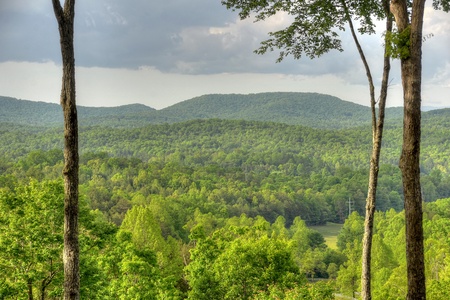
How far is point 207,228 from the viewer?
57594mm

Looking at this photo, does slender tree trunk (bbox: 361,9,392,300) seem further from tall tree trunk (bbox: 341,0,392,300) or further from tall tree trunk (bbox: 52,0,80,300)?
tall tree trunk (bbox: 52,0,80,300)

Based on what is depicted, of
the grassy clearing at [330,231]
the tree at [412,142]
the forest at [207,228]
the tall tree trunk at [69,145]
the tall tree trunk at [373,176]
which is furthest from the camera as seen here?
the grassy clearing at [330,231]

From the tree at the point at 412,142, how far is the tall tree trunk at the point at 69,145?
198 inches

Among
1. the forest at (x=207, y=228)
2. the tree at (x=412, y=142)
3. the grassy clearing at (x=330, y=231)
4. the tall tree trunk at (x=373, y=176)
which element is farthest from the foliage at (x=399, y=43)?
the grassy clearing at (x=330, y=231)

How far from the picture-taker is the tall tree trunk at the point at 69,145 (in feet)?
25.4

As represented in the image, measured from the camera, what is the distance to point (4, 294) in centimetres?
1315

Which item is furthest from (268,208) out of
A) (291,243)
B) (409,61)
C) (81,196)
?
(409,61)

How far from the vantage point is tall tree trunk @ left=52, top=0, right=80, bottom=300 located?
25.4 feet

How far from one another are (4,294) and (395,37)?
11405mm

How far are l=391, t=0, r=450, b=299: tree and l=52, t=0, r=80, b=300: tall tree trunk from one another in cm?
502

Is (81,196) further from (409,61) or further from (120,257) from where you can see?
(409,61)

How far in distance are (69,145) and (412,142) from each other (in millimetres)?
5252

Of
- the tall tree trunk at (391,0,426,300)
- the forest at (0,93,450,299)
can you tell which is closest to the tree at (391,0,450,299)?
the tall tree trunk at (391,0,426,300)

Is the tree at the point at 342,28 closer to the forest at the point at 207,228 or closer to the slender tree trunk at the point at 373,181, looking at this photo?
the slender tree trunk at the point at 373,181
